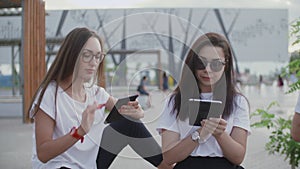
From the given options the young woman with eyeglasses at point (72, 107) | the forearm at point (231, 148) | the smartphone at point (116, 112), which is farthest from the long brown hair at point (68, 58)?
the forearm at point (231, 148)

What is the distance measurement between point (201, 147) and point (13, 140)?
4054 mm

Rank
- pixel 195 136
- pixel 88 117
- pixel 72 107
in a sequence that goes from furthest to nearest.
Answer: pixel 72 107 < pixel 195 136 < pixel 88 117

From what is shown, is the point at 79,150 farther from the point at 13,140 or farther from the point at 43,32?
the point at 43,32

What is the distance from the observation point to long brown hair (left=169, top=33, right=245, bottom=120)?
154 centimetres

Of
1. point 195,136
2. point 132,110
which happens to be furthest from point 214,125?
point 132,110

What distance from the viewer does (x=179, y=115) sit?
1593mm

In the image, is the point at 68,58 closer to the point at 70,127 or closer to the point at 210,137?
the point at 70,127

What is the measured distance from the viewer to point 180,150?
152 centimetres

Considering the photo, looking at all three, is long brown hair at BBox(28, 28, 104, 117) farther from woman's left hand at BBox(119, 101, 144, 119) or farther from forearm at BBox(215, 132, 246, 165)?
forearm at BBox(215, 132, 246, 165)

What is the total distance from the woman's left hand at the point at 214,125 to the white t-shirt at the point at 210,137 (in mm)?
166

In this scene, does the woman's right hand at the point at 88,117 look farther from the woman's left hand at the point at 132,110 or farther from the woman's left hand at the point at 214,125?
the woman's left hand at the point at 214,125

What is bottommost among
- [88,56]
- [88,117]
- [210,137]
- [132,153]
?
[132,153]

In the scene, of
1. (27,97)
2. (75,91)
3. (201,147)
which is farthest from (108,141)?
(27,97)

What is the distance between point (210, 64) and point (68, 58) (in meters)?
0.57
